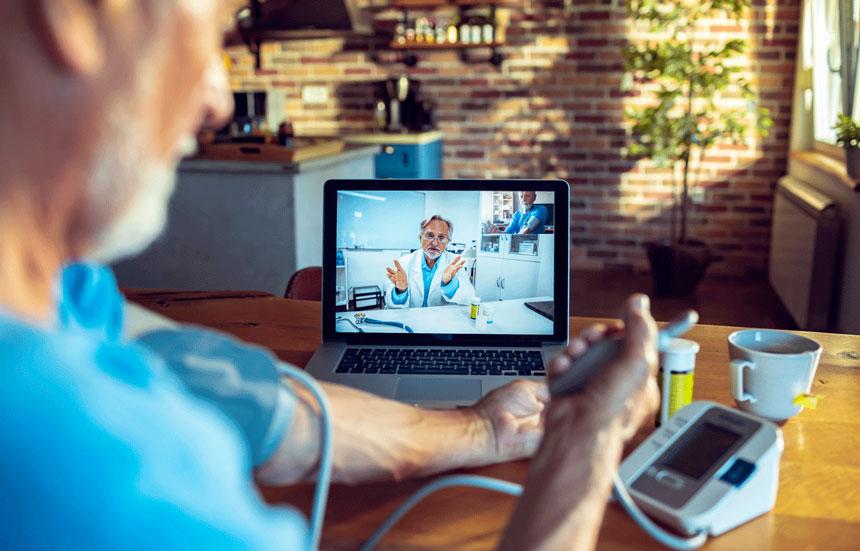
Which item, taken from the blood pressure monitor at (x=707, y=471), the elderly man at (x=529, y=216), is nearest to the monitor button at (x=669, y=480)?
the blood pressure monitor at (x=707, y=471)

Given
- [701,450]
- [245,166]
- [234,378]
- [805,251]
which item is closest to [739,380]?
[701,450]

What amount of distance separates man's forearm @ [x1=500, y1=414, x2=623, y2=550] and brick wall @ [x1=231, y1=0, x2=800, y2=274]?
4.76 m

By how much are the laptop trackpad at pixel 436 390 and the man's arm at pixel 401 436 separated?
120 mm

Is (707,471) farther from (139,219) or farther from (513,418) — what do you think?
(139,219)

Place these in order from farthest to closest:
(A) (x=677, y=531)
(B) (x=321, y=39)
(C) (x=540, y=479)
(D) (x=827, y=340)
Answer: (B) (x=321, y=39) < (D) (x=827, y=340) < (A) (x=677, y=531) < (C) (x=540, y=479)

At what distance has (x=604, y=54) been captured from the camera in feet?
16.8

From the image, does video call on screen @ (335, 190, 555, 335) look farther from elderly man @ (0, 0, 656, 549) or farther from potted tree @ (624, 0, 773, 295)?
potted tree @ (624, 0, 773, 295)

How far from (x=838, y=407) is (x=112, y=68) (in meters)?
1.02

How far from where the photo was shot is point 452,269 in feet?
4.36

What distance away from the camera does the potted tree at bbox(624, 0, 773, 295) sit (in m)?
4.32

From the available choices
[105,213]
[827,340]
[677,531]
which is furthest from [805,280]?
[105,213]

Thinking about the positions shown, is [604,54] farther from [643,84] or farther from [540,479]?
[540,479]

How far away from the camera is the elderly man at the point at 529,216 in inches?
53.2

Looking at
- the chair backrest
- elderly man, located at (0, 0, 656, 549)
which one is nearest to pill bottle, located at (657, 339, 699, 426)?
elderly man, located at (0, 0, 656, 549)
